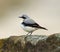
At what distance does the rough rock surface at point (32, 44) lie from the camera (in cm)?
357

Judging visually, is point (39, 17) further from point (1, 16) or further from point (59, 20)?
point (1, 16)

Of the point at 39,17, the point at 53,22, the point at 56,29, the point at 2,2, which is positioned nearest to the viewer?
the point at 56,29

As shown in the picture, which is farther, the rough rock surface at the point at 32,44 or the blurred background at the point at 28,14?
the blurred background at the point at 28,14

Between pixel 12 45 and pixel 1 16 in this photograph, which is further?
pixel 1 16

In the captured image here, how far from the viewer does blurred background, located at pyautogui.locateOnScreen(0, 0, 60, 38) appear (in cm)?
664

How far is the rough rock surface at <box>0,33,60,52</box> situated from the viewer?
3568 millimetres

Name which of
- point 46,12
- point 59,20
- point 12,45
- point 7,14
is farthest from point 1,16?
point 12,45

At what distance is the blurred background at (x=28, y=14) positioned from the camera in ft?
21.8

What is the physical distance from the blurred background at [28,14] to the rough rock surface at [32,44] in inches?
84.1

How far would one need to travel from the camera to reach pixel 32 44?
12.3 feet

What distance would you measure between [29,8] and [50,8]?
56 centimetres

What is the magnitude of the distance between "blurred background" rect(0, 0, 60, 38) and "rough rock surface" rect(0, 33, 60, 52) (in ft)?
7.01

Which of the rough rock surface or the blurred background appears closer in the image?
the rough rock surface

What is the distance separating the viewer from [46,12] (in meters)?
7.57
